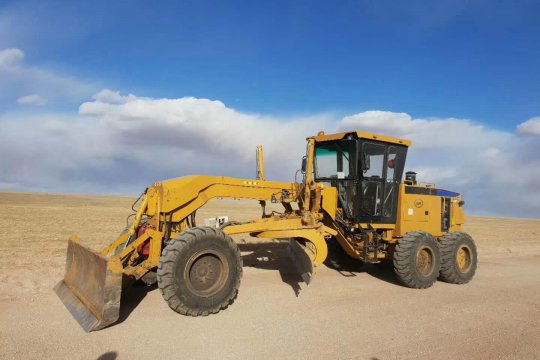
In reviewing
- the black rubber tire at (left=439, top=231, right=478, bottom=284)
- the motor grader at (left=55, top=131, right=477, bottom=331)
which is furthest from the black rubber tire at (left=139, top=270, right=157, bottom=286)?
the black rubber tire at (left=439, top=231, right=478, bottom=284)

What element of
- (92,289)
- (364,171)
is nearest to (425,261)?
(364,171)

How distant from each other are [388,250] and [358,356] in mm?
4907

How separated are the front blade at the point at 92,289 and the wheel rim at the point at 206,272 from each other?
1053 mm

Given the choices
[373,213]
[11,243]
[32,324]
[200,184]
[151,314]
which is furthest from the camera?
[11,243]

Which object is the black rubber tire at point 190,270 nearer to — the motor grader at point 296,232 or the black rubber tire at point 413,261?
the motor grader at point 296,232

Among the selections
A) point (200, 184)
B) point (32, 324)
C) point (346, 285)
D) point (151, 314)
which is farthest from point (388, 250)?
point (32, 324)

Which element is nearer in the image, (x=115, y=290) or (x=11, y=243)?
(x=115, y=290)

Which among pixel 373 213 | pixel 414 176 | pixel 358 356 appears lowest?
pixel 358 356

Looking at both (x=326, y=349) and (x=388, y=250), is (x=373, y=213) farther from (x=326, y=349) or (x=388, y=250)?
(x=326, y=349)

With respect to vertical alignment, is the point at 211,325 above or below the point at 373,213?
below

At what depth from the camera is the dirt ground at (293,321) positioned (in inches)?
197

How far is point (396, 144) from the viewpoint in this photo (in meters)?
9.55

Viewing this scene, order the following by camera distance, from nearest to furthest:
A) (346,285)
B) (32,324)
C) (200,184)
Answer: (32,324) → (200,184) → (346,285)

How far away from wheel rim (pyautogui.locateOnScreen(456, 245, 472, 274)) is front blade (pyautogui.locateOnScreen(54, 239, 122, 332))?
7.70 m
